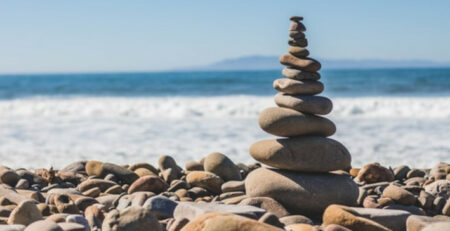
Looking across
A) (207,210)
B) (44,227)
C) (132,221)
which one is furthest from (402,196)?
(44,227)

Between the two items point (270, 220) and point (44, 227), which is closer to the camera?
point (44, 227)

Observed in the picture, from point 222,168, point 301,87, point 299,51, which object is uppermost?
point 299,51

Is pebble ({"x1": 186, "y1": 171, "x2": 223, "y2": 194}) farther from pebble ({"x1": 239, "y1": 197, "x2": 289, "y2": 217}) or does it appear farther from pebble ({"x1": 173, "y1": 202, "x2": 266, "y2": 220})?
pebble ({"x1": 173, "y1": 202, "x2": 266, "y2": 220})

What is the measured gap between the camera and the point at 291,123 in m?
5.38

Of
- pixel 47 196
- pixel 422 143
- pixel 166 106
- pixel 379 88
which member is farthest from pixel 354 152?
pixel 379 88

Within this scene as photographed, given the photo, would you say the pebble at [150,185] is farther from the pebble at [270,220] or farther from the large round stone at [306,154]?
the pebble at [270,220]

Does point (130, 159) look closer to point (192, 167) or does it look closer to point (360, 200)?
point (192, 167)

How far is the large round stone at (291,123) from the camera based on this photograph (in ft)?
17.7

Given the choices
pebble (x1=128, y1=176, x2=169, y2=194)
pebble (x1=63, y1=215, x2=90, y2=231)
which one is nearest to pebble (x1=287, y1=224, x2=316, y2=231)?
pebble (x1=63, y1=215, x2=90, y2=231)

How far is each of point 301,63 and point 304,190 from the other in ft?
3.86

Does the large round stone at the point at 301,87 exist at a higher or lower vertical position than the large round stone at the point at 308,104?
higher

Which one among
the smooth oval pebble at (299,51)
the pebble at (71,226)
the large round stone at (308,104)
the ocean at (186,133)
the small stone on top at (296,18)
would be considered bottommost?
the ocean at (186,133)

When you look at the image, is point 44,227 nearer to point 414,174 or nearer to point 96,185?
point 96,185

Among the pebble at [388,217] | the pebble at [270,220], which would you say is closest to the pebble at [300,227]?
the pebble at [270,220]
